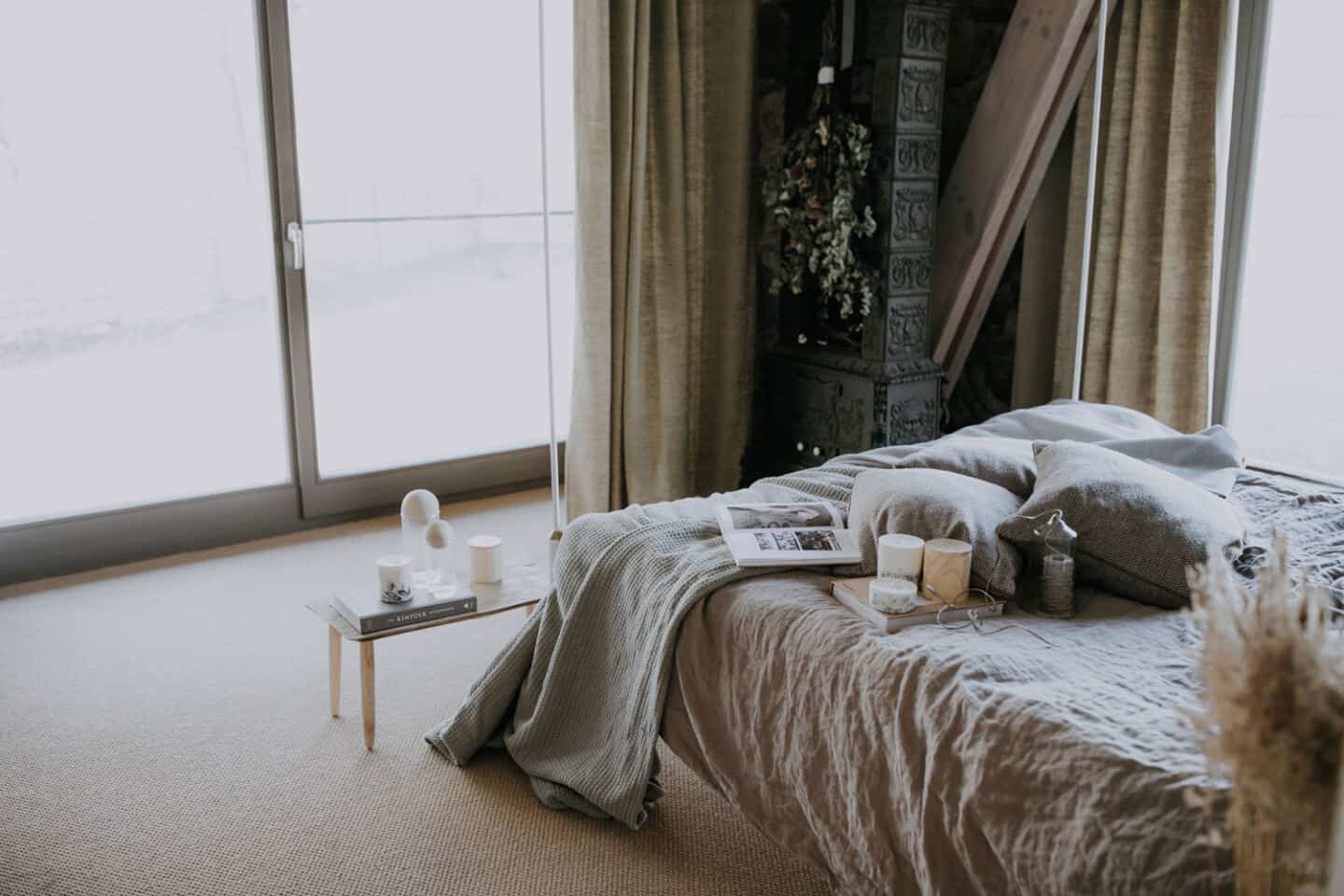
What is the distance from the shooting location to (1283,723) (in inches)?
41.1

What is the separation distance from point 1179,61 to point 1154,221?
0.47 metres

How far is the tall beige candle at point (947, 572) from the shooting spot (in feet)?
6.38

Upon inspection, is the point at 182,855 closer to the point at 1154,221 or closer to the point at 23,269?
the point at 23,269

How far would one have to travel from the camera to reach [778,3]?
4.15m

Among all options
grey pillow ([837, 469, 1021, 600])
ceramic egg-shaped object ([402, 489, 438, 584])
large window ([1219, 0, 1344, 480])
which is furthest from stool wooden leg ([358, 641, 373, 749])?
large window ([1219, 0, 1344, 480])

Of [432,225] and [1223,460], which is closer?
[1223,460]

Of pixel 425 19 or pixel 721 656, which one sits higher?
pixel 425 19

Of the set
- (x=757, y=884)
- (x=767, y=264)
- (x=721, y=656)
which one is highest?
(x=767, y=264)

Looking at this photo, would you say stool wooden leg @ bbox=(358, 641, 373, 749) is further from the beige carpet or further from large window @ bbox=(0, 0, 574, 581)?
large window @ bbox=(0, 0, 574, 581)

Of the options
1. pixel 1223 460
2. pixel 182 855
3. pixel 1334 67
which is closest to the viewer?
pixel 182 855

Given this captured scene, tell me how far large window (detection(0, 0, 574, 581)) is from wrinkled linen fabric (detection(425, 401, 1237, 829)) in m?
1.15

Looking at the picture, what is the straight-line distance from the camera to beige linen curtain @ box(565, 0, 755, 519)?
3840mm

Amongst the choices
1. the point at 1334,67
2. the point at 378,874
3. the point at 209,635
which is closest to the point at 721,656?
the point at 378,874

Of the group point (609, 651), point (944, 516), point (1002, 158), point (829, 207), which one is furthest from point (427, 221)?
point (944, 516)
